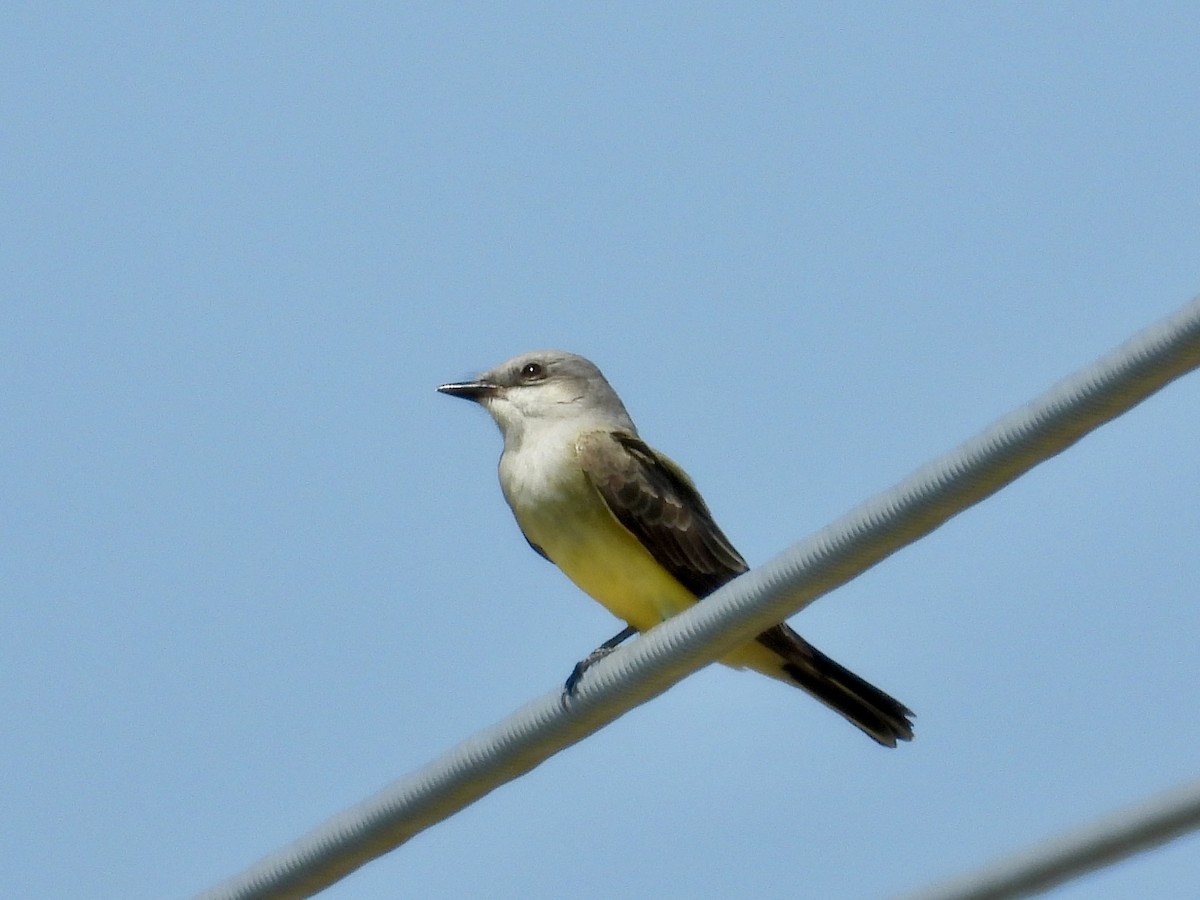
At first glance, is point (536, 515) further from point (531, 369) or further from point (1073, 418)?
point (1073, 418)

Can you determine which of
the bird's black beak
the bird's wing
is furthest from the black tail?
the bird's black beak

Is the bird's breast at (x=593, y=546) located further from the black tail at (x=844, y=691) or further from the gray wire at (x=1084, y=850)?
the gray wire at (x=1084, y=850)

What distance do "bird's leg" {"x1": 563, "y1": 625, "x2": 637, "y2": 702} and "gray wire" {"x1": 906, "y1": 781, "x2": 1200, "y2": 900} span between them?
1066 millimetres

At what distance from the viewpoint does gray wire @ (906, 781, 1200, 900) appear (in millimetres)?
3129

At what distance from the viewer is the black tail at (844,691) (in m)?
6.47

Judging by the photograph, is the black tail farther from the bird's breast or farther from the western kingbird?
the bird's breast

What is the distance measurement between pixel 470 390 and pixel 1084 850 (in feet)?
16.8

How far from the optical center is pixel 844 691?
21.7ft

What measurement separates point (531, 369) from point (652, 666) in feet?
13.0

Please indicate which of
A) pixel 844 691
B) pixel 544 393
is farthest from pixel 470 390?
pixel 844 691

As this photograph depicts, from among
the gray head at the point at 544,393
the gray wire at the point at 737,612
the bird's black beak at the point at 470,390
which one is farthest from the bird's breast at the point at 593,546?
the gray wire at the point at 737,612

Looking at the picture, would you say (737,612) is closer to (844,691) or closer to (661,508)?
(844,691)

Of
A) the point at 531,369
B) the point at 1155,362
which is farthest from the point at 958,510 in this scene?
the point at 531,369

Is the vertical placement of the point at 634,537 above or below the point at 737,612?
above
